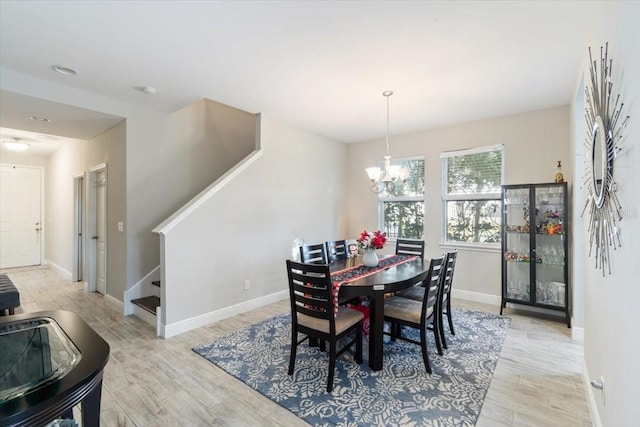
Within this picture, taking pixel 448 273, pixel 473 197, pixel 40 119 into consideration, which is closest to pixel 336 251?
pixel 448 273

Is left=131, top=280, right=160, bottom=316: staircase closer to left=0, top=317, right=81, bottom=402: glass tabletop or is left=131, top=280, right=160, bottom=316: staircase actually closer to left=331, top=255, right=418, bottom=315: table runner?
left=0, top=317, right=81, bottom=402: glass tabletop

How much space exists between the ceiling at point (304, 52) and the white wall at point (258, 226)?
37.2 inches

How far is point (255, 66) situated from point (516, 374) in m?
3.62

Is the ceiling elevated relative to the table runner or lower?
elevated

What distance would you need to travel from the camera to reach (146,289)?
4145 mm

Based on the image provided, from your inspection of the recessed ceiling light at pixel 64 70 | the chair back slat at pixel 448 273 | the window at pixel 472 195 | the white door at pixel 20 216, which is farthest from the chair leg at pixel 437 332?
the white door at pixel 20 216

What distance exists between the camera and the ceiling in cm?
203

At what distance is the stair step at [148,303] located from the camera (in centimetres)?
364

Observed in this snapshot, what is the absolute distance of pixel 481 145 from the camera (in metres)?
4.37

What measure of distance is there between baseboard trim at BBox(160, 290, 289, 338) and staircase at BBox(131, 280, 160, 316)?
0.42 meters

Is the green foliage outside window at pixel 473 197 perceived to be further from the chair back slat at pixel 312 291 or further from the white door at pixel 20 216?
the white door at pixel 20 216

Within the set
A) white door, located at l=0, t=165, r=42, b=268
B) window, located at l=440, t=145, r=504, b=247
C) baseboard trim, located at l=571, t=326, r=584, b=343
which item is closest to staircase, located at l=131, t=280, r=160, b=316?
window, located at l=440, t=145, r=504, b=247

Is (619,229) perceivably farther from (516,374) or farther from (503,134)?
(503,134)

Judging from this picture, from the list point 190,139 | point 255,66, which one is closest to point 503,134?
point 255,66
